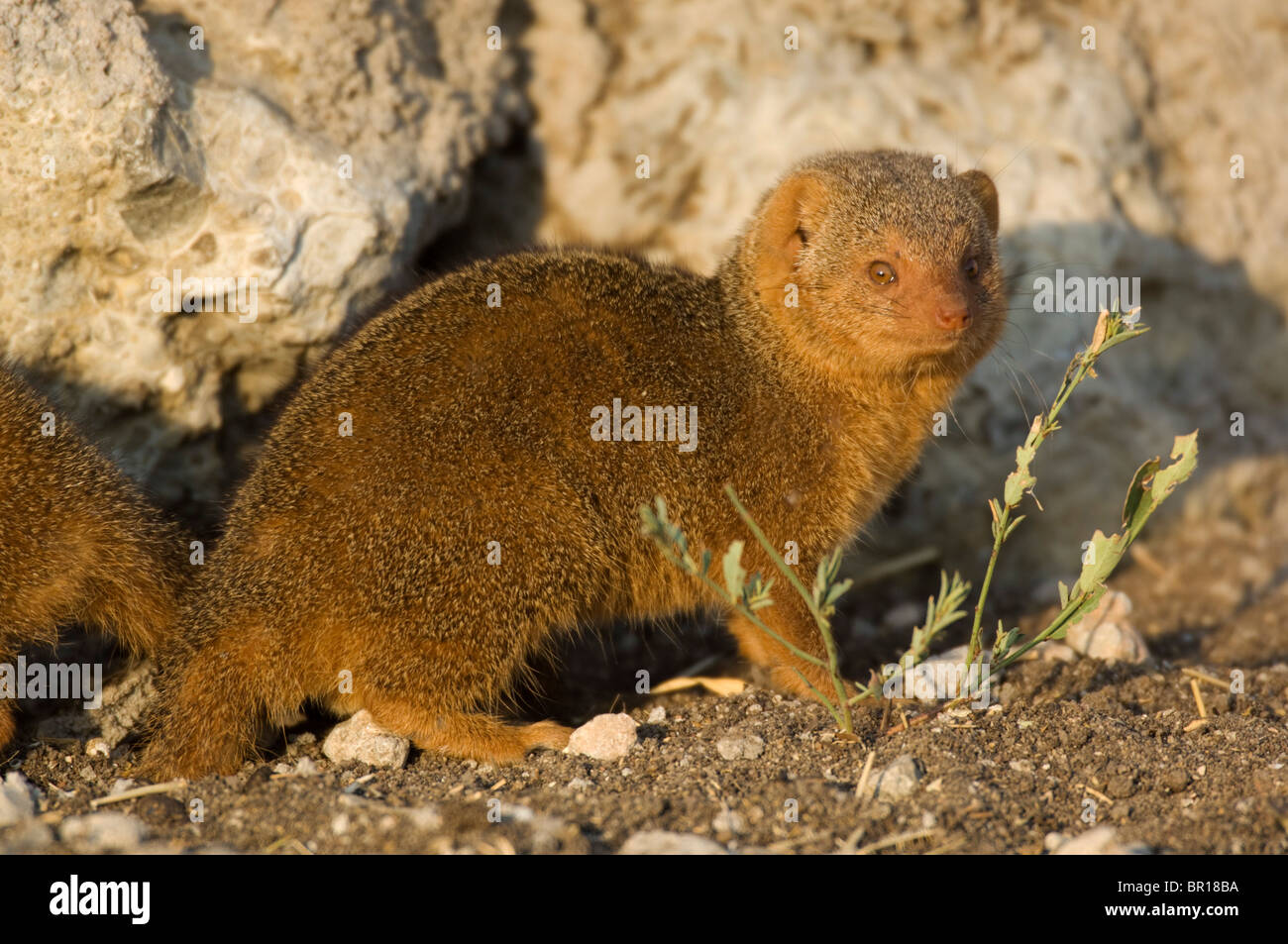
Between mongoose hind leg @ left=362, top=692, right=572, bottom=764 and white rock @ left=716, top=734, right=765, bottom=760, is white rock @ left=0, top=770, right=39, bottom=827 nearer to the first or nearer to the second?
mongoose hind leg @ left=362, top=692, right=572, bottom=764

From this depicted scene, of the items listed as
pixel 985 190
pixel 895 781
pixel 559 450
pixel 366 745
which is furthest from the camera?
pixel 985 190

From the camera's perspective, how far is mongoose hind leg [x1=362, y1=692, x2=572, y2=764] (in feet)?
13.4

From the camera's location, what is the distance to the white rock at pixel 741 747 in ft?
12.9

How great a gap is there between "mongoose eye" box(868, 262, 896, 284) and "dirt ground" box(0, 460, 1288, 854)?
5.18 feet

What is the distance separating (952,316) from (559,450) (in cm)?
147

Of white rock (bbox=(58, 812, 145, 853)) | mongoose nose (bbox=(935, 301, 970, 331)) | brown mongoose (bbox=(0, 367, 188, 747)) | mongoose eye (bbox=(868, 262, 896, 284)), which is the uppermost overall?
mongoose eye (bbox=(868, 262, 896, 284))

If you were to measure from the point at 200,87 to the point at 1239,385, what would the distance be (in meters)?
5.56

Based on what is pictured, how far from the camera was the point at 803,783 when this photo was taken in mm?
3627

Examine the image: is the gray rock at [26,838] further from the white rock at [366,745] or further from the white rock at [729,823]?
the white rock at [729,823]

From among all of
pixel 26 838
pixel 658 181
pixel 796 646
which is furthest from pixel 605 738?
pixel 658 181

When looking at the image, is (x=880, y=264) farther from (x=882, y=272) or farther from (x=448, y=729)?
(x=448, y=729)

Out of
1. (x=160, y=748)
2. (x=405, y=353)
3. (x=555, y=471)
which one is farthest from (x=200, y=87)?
(x=160, y=748)

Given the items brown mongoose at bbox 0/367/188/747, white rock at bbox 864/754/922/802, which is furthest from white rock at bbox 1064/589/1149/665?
brown mongoose at bbox 0/367/188/747

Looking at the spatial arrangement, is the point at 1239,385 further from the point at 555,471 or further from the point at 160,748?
the point at 160,748
